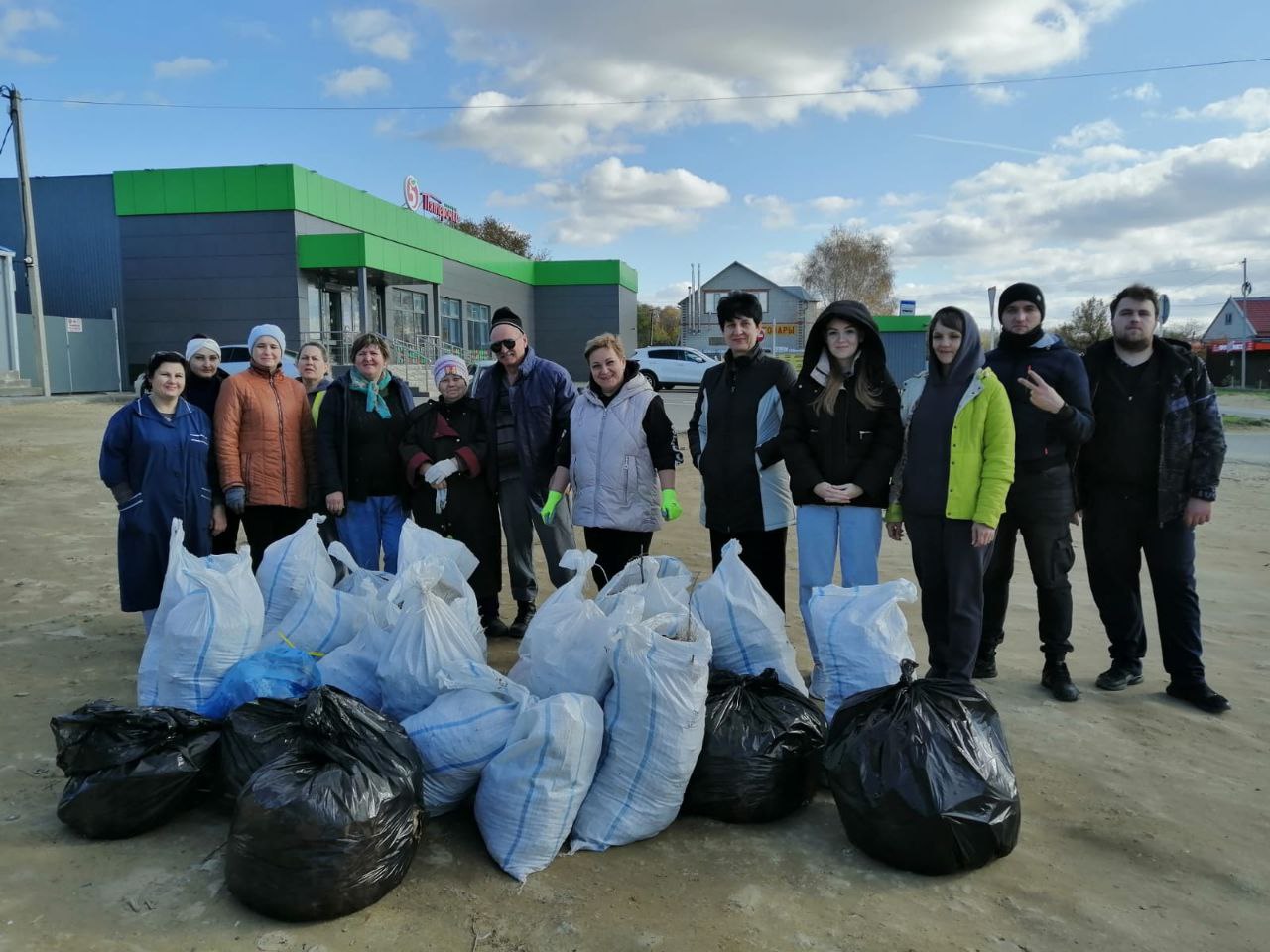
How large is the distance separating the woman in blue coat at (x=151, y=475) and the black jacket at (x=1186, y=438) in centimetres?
414

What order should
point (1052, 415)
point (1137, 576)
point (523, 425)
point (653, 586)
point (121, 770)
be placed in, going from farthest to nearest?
point (523, 425), point (1137, 576), point (1052, 415), point (653, 586), point (121, 770)

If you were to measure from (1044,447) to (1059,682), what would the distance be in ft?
3.26

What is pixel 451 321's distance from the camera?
29609mm

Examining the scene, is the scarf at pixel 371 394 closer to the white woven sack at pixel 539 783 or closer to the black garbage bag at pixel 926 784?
the white woven sack at pixel 539 783

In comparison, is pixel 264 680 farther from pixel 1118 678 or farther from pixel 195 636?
pixel 1118 678

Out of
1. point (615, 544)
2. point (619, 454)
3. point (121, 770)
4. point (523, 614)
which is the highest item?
point (619, 454)

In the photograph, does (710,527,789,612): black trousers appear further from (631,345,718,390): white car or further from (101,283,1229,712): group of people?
(631,345,718,390): white car

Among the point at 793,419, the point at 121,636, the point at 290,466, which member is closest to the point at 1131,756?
the point at 793,419

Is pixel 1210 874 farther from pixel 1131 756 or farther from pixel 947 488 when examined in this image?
pixel 947 488

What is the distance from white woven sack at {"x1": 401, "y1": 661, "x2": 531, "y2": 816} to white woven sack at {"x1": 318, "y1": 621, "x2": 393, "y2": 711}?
0.39m

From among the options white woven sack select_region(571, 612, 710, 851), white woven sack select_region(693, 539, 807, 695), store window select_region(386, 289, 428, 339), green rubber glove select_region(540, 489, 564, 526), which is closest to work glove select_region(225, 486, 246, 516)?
green rubber glove select_region(540, 489, 564, 526)

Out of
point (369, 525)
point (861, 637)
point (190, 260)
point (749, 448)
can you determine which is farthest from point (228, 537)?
point (190, 260)

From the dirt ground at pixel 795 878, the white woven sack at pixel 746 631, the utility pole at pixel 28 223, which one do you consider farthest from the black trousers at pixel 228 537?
the utility pole at pixel 28 223

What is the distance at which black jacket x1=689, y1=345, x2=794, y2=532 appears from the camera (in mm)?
3777
